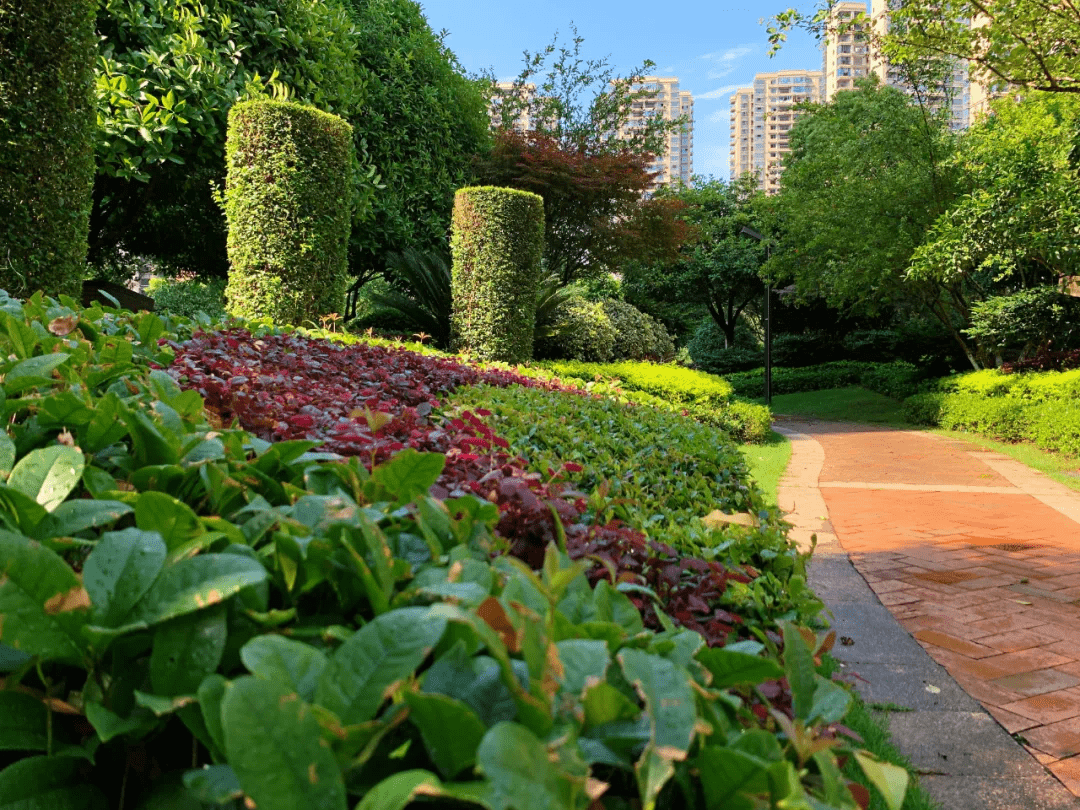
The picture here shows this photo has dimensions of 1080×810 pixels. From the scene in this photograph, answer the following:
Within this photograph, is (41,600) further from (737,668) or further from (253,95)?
(253,95)

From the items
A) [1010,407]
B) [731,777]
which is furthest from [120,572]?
[1010,407]

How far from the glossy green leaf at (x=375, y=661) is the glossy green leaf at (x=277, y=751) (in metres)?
0.05

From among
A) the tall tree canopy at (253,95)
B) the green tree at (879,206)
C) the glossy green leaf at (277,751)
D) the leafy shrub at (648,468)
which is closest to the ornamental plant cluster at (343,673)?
the glossy green leaf at (277,751)

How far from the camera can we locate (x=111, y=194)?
11320 millimetres

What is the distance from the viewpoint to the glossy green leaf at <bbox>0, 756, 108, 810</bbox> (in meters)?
0.65

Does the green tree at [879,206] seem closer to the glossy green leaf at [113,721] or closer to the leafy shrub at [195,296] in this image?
the leafy shrub at [195,296]

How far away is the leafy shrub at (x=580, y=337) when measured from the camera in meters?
11.8

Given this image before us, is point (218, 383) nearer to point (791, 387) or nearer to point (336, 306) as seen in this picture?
point (336, 306)

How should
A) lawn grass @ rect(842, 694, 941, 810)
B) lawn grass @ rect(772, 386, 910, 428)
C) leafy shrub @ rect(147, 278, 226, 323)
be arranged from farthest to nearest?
leafy shrub @ rect(147, 278, 226, 323) → lawn grass @ rect(772, 386, 910, 428) → lawn grass @ rect(842, 694, 941, 810)

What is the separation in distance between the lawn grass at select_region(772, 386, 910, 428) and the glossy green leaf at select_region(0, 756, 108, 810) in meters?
15.0

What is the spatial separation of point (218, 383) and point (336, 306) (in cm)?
591

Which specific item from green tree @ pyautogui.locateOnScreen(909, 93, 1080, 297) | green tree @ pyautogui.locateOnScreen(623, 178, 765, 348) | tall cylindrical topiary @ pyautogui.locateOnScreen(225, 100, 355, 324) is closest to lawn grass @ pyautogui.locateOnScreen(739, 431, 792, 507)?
green tree @ pyautogui.locateOnScreen(909, 93, 1080, 297)

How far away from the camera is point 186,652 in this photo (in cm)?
68

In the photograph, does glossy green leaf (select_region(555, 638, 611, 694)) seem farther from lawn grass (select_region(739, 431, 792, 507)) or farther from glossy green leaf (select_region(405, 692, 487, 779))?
lawn grass (select_region(739, 431, 792, 507))
